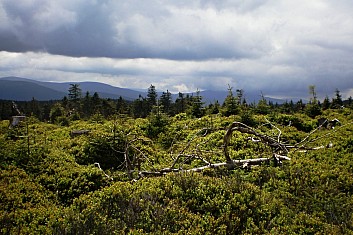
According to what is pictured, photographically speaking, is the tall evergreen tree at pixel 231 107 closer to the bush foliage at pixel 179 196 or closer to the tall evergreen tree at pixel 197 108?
the tall evergreen tree at pixel 197 108

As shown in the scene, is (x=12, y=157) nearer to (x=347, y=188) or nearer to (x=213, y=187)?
(x=213, y=187)

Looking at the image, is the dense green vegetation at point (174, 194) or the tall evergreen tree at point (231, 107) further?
the tall evergreen tree at point (231, 107)

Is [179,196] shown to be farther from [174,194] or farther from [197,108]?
[197,108]

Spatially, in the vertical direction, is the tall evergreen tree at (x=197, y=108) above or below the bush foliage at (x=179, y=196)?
above

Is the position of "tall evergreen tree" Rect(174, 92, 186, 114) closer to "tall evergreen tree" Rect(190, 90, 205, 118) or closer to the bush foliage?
"tall evergreen tree" Rect(190, 90, 205, 118)

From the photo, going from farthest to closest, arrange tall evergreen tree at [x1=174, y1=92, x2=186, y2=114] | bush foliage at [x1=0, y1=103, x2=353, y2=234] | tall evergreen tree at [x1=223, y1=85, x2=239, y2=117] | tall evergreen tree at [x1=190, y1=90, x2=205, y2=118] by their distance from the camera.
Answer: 1. tall evergreen tree at [x1=174, y1=92, x2=186, y2=114]
2. tall evergreen tree at [x1=190, y1=90, x2=205, y2=118]
3. tall evergreen tree at [x1=223, y1=85, x2=239, y2=117]
4. bush foliage at [x1=0, y1=103, x2=353, y2=234]

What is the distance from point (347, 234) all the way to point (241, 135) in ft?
26.5

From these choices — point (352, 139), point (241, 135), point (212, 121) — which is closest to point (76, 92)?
point (212, 121)

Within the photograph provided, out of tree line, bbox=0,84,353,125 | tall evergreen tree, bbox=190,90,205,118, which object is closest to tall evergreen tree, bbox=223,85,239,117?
tree line, bbox=0,84,353,125

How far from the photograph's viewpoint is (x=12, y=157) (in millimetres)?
9133

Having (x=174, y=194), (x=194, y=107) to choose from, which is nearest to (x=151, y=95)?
(x=194, y=107)

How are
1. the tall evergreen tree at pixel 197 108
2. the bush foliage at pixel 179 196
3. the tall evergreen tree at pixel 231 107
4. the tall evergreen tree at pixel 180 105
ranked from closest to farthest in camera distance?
the bush foliage at pixel 179 196 → the tall evergreen tree at pixel 231 107 → the tall evergreen tree at pixel 197 108 → the tall evergreen tree at pixel 180 105

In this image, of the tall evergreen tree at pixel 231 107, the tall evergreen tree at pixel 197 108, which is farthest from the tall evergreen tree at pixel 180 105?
the tall evergreen tree at pixel 231 107

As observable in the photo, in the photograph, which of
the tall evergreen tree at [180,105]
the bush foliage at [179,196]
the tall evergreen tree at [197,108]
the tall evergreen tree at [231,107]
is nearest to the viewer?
the bush foliage at [179,196]
